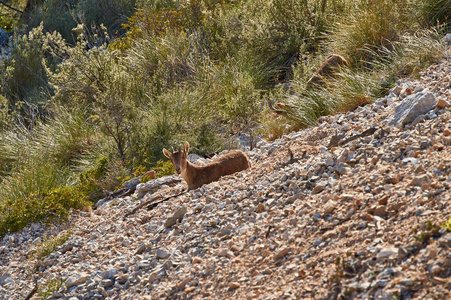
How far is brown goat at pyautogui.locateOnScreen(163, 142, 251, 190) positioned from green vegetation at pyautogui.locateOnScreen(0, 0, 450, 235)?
1.56 meters

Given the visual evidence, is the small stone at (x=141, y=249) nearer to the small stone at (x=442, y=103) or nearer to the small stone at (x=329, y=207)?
the small stone at (x=329, y=207)

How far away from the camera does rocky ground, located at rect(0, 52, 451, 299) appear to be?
3.10 m

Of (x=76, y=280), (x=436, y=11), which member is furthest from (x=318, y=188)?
(x=436, y=11)

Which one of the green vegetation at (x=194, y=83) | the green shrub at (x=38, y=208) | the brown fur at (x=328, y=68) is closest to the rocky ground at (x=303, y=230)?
the green shrub at (x=38, y=208)

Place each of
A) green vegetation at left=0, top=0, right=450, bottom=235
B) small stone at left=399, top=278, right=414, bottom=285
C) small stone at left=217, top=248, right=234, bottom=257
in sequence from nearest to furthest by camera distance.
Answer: small stone at left=399, top=278, right=414, bottom=285
small stone at left=217, top=248, right=234, bottom=257
green vegetation at left=0, top=0, right=450, bottom=235

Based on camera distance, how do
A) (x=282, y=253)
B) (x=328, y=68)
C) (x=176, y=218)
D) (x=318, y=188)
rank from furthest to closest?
(x=328, y=68)
(x=176, y=218)
(x=318, y=188)
(x=282, y=253)

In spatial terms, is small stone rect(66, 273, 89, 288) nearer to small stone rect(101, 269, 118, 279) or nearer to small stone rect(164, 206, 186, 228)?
small stone rect(101, 269, 118, 279)

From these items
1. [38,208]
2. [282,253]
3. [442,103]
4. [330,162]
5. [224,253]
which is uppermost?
[442,103]

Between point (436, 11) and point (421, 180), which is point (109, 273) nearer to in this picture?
point (421, 180)

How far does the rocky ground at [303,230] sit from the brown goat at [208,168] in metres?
0.33

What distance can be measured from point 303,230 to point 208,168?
2670 mm

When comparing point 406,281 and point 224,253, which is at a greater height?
point 406,281

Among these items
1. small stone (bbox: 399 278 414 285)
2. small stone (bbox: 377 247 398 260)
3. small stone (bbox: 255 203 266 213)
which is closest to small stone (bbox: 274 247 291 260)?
small stone (bbox: 377 247 398 260)

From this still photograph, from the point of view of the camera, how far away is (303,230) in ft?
12.7
